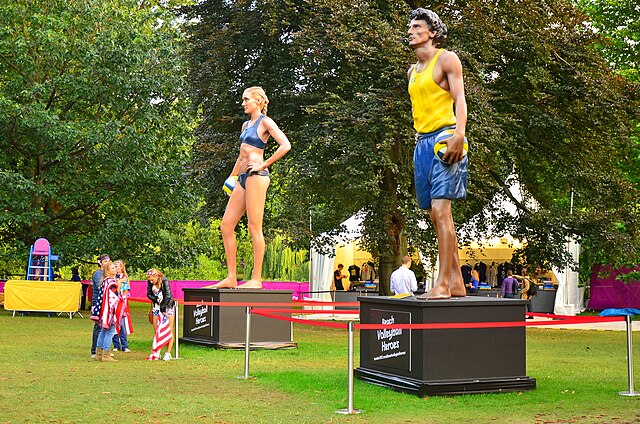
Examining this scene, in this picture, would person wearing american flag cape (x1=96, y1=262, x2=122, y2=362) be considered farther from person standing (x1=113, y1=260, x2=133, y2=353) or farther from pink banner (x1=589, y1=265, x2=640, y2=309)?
pink banner (x1=589, y1=265, x2=640, y2=309)

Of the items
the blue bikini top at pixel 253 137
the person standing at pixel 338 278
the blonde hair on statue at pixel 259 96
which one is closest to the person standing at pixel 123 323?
the blue bikini top at pixel 253 137

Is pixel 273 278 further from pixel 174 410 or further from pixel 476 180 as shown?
pixel 174 410

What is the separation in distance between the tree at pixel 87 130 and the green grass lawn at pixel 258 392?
488 inches

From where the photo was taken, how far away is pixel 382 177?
22.1 m

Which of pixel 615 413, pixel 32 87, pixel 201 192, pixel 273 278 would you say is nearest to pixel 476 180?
pixel 201 192

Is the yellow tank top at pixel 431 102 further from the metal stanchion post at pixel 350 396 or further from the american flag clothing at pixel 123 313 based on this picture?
the american flag clothing at pixel 123 313

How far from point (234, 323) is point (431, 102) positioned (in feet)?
20.7

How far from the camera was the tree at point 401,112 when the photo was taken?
789 inches

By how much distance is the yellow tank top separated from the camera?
9914 millimetres

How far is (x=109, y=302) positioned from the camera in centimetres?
1341

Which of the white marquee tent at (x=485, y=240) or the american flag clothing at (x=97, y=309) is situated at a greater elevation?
the white marquee tent at (x=485, y=240)

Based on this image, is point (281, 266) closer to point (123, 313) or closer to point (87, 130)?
point (87, 130)

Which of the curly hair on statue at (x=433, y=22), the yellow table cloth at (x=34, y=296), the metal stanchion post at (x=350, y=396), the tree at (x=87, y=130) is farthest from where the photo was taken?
the tree at (x=87, y=130)

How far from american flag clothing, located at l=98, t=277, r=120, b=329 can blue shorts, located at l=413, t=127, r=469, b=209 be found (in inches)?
211
